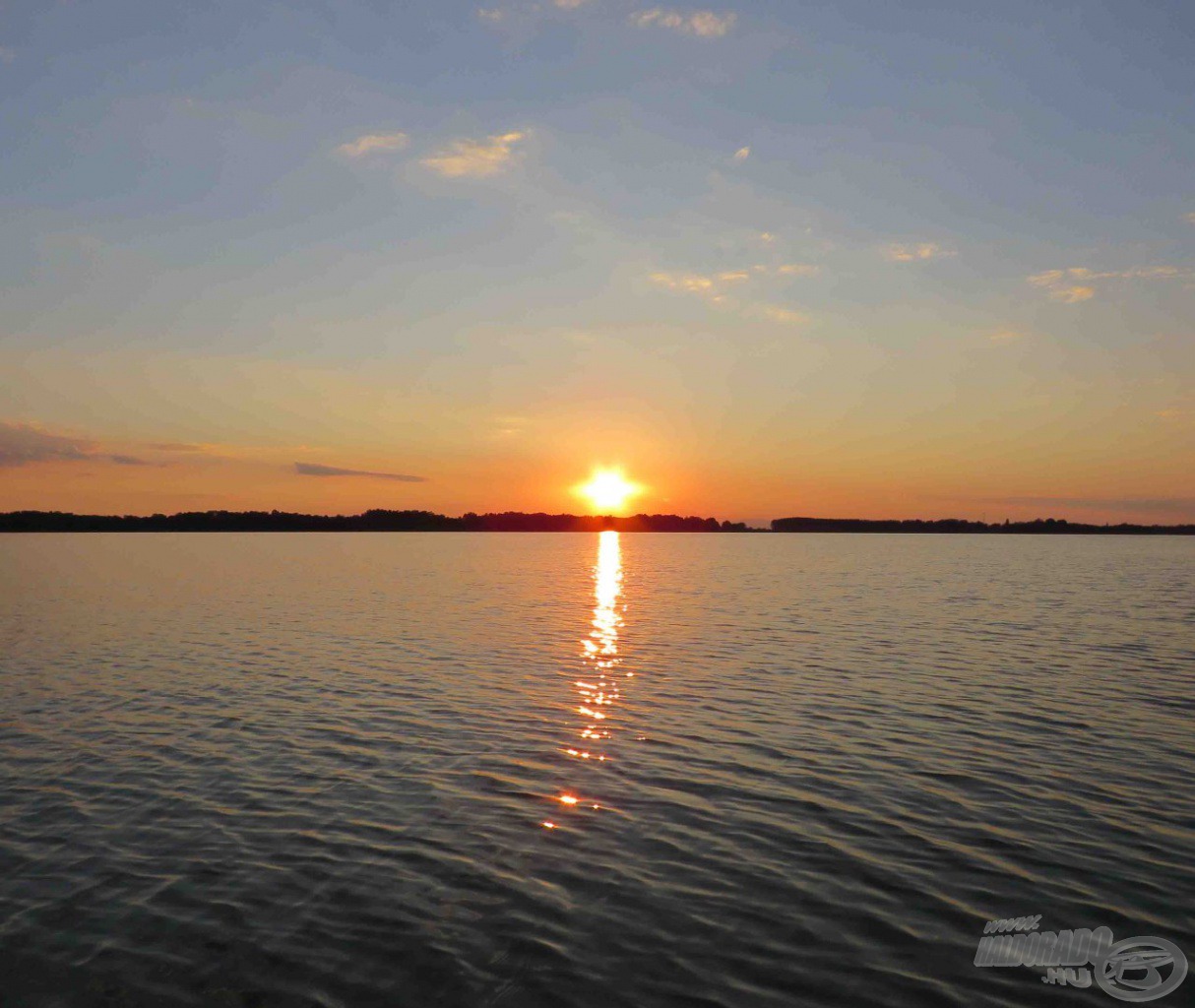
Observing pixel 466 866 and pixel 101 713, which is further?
pixel 101 713

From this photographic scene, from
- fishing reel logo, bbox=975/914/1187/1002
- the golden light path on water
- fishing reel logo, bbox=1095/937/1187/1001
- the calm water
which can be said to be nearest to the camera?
fishing reel logo, bbox=1095/937/1187/1001

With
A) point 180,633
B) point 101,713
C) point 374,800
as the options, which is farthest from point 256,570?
point 374,800

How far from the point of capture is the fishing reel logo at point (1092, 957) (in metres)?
11.4

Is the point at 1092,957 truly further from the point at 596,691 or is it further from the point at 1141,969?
the point at 596,691

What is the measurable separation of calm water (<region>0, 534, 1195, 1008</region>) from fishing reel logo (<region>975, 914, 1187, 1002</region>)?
28 centimetres

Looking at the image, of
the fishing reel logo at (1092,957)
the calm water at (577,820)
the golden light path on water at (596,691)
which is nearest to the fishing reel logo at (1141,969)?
the fishing reel logo at (1092,957)

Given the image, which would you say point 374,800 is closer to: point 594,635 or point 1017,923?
point 1017,923

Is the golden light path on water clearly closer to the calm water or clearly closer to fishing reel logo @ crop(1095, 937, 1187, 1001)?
the calm water

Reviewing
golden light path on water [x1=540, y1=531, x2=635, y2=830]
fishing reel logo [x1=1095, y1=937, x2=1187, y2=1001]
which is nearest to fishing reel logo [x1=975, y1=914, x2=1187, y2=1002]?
fishing reel logo [x1=1095, y1=937, x2=1187, y2=1001]

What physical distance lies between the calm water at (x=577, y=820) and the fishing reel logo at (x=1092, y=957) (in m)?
0.28

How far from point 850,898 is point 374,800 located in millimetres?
10039

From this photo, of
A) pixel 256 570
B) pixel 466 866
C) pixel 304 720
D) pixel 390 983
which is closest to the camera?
pixel 390 983

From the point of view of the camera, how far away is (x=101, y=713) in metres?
26.8

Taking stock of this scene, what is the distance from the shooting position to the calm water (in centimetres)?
1157
